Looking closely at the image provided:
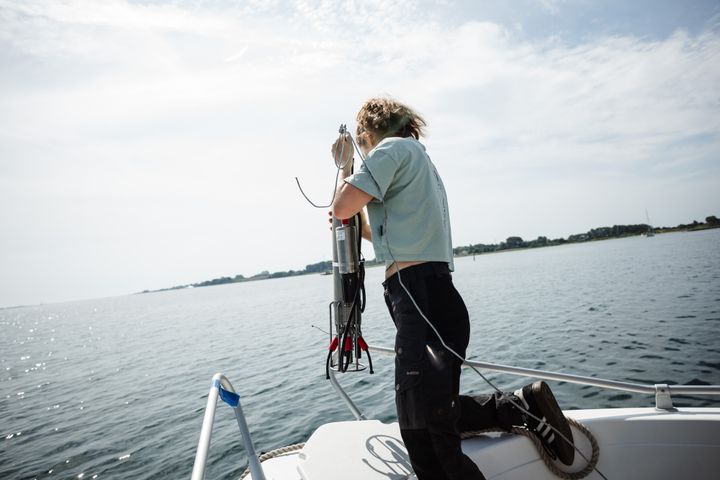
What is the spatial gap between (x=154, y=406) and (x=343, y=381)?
476 centimetres

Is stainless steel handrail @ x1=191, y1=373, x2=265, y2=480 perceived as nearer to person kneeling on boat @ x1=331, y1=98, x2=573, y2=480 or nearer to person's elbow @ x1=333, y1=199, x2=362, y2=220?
person kneeling on boat @ x1=331, y1=98, x2=573, y2=480

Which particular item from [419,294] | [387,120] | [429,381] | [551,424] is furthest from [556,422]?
[387,120]

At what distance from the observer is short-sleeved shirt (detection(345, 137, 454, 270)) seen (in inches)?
76.3

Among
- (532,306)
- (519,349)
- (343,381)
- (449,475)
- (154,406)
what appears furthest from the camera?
(532,306)

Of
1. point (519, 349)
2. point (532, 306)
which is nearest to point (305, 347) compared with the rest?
point (519, 349)

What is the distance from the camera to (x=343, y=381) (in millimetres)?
8477

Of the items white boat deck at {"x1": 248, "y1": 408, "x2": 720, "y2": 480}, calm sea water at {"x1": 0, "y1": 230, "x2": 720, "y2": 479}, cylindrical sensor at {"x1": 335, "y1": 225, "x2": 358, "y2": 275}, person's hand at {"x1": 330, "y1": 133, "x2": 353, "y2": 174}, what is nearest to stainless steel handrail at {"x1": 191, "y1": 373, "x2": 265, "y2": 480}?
white boat deck at {"x1": 248, "y1": 408, "x2": 720, "y2": 480}

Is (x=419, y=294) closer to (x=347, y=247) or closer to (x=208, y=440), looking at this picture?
(x=347, y=247)

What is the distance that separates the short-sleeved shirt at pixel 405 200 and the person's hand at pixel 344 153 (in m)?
0.52

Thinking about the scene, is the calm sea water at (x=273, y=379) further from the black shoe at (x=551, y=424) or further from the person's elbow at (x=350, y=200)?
the person's elbow at (x=350, y=200)

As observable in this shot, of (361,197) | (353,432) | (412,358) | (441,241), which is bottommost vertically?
(353,432)

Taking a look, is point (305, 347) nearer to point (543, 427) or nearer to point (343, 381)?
point (343, 381)

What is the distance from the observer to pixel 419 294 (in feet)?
6.32

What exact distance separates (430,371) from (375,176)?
1004 mm
